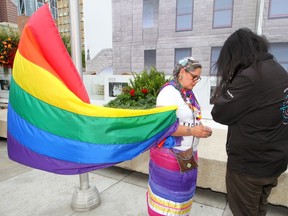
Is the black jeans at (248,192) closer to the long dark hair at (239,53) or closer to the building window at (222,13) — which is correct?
the long dark hair at (239,53)

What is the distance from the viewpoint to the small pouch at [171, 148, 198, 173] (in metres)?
1.77

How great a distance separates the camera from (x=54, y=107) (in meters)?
1.95

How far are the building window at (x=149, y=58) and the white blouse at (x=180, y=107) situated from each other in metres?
2.74

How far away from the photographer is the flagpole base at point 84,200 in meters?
2.82

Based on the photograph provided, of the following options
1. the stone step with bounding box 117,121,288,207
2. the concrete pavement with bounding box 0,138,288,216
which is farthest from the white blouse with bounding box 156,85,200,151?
the concrete pavement with bounding box 0,138,288,216

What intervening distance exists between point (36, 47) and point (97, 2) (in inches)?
122

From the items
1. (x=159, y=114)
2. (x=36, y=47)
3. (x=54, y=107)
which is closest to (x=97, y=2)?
(x=36, y=47)

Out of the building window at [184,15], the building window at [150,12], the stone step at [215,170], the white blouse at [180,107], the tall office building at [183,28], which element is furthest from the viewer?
the building window at [150,12]

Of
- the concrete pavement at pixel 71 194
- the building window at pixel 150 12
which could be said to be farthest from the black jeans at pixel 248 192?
the building window at pixel 150 12

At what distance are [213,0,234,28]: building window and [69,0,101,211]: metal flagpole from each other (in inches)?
84.5

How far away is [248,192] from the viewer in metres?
1.65

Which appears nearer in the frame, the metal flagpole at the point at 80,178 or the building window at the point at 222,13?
the metal flagpole at the point at 80,178

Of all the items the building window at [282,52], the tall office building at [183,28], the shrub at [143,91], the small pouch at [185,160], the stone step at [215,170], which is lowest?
the stone step at [215,170]

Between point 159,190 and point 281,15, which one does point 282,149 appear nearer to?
point 159,190
